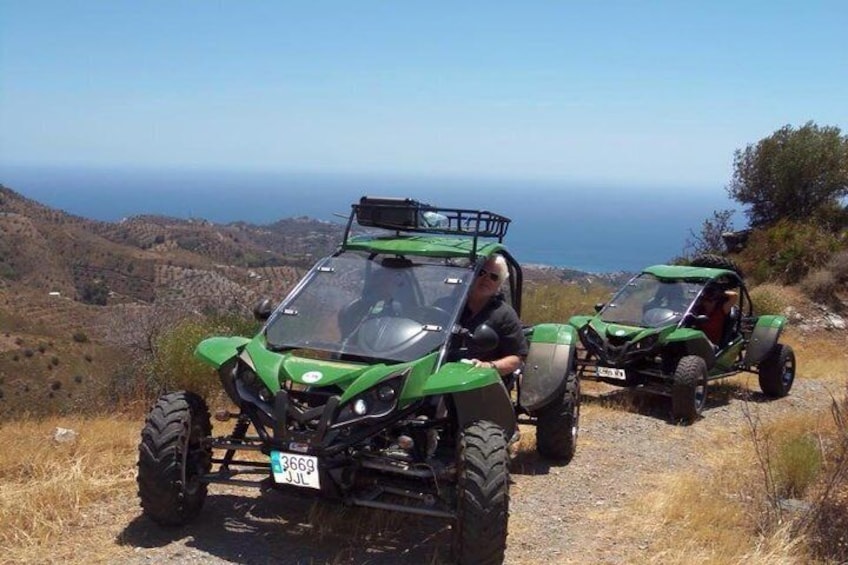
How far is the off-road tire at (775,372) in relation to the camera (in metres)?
12.5

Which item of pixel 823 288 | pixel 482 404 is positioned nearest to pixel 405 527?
pixel 482 404

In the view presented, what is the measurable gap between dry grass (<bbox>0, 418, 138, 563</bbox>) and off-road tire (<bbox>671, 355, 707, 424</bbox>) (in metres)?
6.10

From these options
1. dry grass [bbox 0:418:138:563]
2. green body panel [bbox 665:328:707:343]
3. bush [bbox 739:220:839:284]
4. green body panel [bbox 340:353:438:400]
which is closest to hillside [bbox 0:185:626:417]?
dry grass [bbox 0:418:138:563]

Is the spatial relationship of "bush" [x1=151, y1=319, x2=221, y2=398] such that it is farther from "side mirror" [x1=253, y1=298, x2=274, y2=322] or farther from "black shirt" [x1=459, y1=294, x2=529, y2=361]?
"black shirt" [x1=459, y1=294, x2=529, y2=361]

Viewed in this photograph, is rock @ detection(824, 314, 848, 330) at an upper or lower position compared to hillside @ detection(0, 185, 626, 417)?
upper

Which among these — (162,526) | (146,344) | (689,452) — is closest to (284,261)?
(146,344)

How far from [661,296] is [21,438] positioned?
810cm

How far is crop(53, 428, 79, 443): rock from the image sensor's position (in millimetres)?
7270

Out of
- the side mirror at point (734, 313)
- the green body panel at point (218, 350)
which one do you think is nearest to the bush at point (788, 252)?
the side mirror at point (734, 313)

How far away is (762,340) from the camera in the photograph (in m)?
12.2

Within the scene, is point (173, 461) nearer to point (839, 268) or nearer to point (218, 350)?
point (218, 350)

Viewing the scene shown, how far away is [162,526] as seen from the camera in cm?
526

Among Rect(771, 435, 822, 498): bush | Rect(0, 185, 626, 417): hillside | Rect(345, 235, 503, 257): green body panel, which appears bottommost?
Rect(0, 185, 626, 417): hillside

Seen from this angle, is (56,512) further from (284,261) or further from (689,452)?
(284,261)
